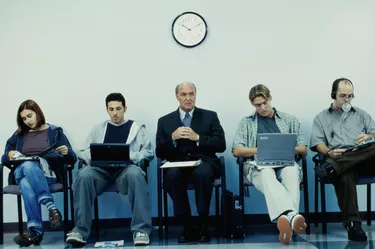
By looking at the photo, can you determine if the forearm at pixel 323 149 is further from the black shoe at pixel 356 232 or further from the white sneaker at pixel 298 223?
the white sneaker at pixel 298 223

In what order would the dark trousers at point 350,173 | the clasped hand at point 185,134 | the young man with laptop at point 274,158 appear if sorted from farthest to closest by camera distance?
the clasped hand at point 185,134, the dark trousers at point 350,173, the young man with laptop at point 274,158

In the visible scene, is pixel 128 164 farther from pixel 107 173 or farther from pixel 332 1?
pixel 332 1

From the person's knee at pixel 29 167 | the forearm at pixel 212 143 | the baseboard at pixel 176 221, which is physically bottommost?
the baseboard at pixel 176 221

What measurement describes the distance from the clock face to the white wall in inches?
2.2

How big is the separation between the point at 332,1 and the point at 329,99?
93 centimetres

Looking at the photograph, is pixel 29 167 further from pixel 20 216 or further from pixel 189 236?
pixel 189 236

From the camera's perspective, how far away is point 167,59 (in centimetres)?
461

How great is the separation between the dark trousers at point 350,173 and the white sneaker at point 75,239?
1909mm

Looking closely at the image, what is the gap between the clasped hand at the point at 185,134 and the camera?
12.7 ft

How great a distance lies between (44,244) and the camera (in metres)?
3.80

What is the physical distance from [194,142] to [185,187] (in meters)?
0.44

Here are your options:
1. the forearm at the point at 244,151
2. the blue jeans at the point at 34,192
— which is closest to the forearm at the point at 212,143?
the forearm at the point at 244,151

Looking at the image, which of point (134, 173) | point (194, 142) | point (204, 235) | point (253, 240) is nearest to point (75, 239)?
point (134, 173)

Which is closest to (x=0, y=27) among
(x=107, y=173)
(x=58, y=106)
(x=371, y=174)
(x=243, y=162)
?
(x=58, y=106)
